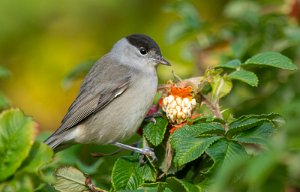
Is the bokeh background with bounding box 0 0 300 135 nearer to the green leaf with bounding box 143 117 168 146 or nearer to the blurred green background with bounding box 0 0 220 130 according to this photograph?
the blurred green background with bounding box 0 0 220 130

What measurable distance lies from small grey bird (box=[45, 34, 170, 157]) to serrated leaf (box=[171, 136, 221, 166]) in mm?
1115

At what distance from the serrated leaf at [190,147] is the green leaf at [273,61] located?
0.54 meters

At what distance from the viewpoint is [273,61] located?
8.45 ft

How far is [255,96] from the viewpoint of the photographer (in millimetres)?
3816

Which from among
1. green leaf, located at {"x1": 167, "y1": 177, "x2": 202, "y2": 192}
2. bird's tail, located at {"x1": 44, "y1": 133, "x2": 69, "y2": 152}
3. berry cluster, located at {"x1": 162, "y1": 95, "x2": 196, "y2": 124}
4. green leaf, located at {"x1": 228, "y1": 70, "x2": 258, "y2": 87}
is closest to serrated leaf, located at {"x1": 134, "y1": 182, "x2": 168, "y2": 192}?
green leaf, located at {"x1": 167, "y1": 177, "x2": 202, "y2": 192}

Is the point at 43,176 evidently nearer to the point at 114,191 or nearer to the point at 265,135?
the point at 114,191

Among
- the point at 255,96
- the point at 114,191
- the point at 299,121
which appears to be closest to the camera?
the point at 299,121

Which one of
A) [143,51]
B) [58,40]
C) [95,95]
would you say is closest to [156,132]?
[95,95]

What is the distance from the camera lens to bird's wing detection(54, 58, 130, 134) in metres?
3.64

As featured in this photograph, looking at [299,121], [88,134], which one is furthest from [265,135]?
[88,134]

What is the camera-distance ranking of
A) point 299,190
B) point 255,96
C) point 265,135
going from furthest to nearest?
point 255,96 → point 299,190 → point 265,135

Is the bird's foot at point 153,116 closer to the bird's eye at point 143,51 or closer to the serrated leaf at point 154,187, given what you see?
the serrated leaf at point 154,187

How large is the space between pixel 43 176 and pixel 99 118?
187 cm

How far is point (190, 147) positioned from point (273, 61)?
0.64m
